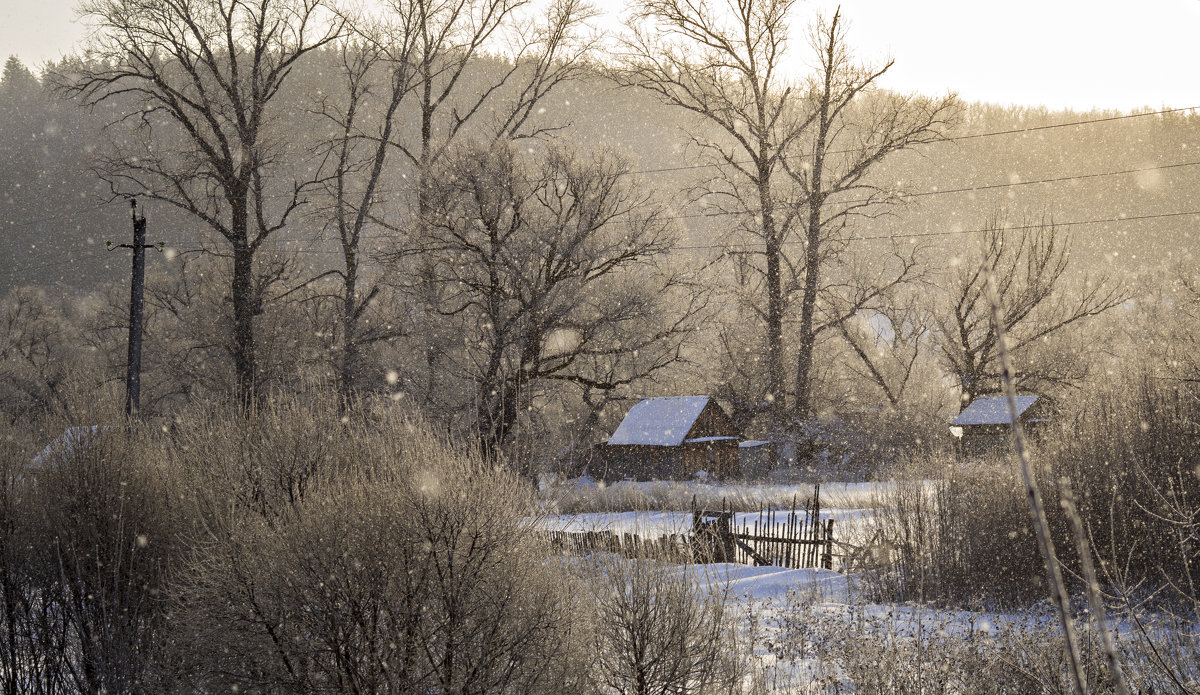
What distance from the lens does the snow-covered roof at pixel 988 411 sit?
34.5 meters

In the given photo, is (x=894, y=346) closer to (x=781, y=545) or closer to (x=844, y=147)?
(x=844, y=147)

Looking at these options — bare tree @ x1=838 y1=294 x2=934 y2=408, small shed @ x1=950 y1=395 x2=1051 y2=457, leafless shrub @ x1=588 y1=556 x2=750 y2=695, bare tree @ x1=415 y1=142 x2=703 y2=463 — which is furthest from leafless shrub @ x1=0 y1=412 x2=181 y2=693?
bare tree @ x1=838 y1=294 x2=934 y2=408

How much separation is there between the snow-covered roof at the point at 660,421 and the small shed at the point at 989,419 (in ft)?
33.6

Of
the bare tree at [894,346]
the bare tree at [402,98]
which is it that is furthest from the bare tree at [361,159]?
the bare tree at [894,346]

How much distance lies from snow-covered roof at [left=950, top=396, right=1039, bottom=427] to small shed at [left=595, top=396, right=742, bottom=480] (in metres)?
9.12

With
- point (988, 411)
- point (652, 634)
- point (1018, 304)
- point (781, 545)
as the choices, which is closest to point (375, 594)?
point (652, 634)

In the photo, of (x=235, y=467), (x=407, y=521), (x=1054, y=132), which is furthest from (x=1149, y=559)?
(x=1054, y=132)

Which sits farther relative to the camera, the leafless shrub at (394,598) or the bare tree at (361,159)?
the bare tree at (361,159)

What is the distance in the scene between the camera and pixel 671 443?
33094mm

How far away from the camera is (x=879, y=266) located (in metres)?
41.6

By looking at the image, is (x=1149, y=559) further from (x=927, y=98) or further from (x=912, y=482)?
(x=927, y=98)

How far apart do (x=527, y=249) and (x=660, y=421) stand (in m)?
12.0

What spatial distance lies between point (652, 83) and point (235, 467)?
28.6m

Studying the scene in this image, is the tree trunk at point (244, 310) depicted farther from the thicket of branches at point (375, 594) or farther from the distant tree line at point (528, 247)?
the thicket of branches at point (375, 594)
